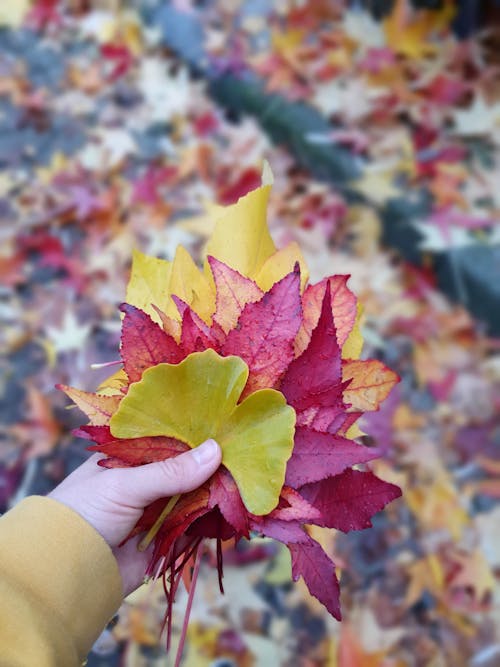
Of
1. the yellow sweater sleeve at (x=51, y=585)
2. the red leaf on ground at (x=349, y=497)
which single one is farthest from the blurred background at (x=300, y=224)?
the red leaf on ground at (x=349, y=497)

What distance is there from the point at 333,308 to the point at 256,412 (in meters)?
0.15

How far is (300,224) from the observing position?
1.68m

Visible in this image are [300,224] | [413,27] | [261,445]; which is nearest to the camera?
[261,445]

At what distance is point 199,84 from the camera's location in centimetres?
197

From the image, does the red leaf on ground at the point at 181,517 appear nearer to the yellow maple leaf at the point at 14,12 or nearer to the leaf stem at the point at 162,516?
the leaf stem at the point at 162,516

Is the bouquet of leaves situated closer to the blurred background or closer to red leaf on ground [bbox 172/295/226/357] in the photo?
red leaf on ground [bbox 172/295/226/357]

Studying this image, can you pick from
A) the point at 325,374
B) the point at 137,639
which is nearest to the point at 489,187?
the point at 325,374

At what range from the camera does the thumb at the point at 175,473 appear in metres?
0.64

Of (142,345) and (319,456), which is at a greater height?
(142,345)

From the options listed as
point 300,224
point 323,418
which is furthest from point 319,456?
point 300,224

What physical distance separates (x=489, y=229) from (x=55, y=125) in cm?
130

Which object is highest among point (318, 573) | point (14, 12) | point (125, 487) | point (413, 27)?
point (14, 12)

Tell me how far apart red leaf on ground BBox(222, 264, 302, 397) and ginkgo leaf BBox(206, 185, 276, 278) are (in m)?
0.10

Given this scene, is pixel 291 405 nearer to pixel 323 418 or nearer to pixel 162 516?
pixel 323 418
